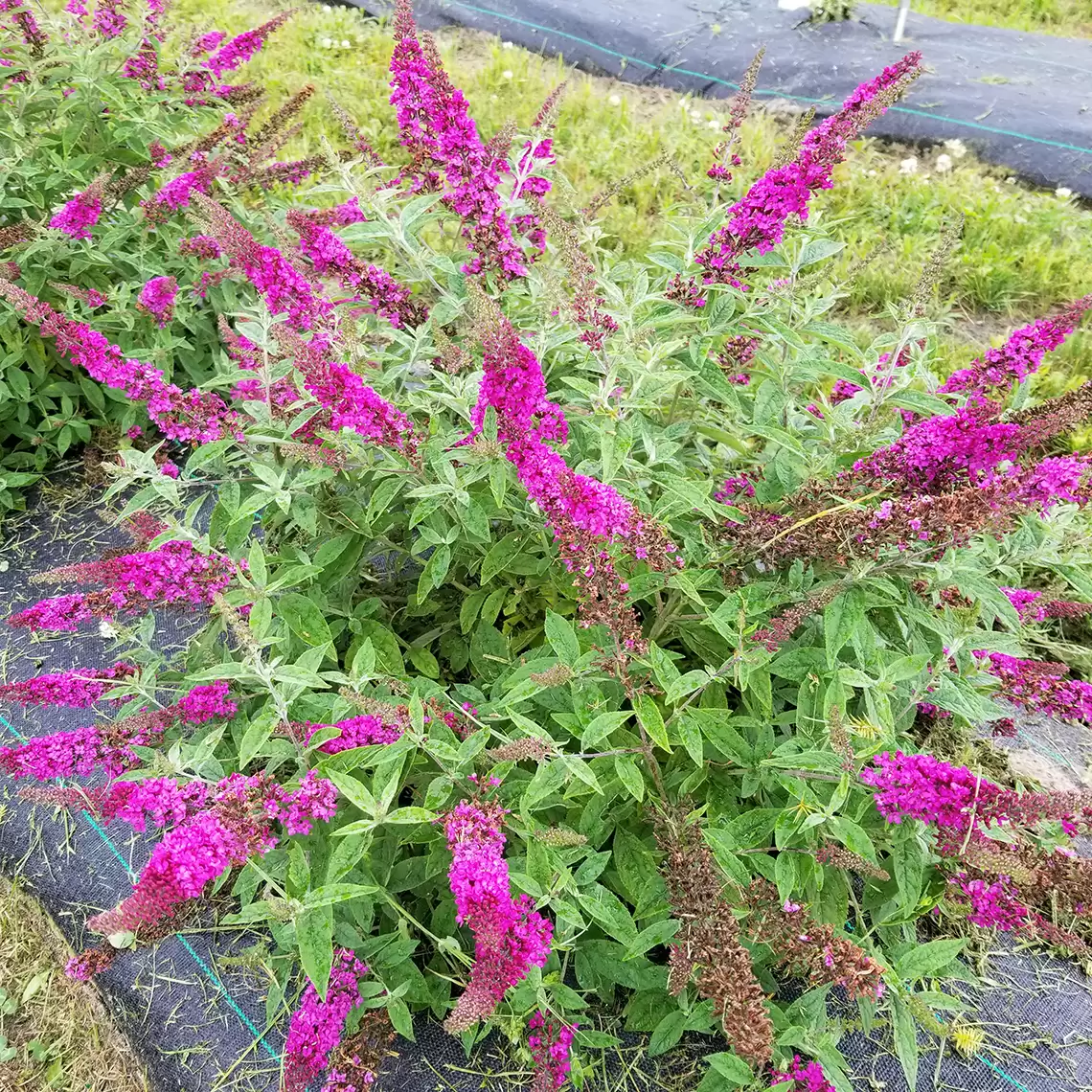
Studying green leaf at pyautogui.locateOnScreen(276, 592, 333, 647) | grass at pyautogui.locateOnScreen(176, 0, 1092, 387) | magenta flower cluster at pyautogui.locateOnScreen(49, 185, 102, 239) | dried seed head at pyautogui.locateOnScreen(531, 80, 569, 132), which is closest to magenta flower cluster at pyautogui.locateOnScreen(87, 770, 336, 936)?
green leaf at pyautogui.locateOnScreen(276, 592, 333, 647)

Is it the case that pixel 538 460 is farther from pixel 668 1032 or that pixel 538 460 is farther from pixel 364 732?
pixel 668 1032

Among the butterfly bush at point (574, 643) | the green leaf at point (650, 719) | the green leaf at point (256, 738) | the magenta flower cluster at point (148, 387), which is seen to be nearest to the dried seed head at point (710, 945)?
the butterfly bush at point (574, 643)

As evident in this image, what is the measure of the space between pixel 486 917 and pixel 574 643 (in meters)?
0.63

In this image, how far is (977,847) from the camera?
4.71ft

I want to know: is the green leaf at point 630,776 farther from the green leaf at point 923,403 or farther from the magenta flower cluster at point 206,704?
the green leaf at point 923,403

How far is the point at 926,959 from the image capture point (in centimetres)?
174

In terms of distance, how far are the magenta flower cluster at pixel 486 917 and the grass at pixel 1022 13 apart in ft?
32.5

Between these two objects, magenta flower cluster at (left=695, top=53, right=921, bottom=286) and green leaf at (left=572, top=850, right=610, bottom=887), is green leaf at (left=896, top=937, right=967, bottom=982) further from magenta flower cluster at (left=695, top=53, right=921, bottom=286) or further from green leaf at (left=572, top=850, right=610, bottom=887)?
magenta flower cluster at (left=695, top=53, right=921, bottom=286)

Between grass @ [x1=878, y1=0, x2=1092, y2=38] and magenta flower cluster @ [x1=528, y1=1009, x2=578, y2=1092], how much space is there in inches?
392

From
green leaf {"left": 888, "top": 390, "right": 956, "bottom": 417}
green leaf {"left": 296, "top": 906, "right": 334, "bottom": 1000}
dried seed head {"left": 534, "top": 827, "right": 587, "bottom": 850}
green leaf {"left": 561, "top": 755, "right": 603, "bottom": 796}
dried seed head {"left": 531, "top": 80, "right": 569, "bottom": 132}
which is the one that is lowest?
green leaf {"left": 296, "top": 906, "right": 334, "bottom": 1000}

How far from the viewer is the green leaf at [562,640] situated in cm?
182

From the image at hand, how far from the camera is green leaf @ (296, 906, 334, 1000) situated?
158 centimetres

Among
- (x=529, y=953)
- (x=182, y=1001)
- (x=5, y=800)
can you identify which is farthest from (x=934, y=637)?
(x=5, y=800)

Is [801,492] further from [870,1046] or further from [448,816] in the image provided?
[870,1046]
